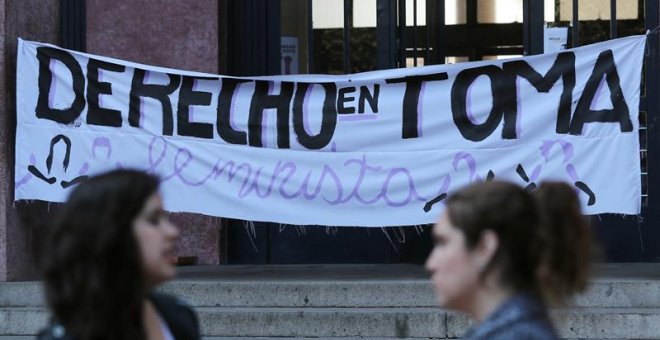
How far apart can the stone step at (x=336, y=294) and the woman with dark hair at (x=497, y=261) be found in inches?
240

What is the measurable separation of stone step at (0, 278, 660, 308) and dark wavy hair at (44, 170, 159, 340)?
20.7 ft

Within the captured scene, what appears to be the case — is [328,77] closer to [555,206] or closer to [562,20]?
[562,20]

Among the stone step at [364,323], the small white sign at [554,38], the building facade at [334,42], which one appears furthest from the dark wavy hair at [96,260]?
the small white sign at [554,38]

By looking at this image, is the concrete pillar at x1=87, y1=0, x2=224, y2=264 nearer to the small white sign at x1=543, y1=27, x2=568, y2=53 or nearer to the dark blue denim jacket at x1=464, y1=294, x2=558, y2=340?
the small white sign at x1=543, y1=27, x2=568, y2=53

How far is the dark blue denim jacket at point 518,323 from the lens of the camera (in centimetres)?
254

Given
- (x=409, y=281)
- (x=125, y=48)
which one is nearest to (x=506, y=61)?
(x=409, y=281)

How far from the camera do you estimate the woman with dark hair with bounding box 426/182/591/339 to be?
254cm

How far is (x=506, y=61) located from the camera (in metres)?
9.09

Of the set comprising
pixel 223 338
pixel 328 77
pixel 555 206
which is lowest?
pixel 223 338

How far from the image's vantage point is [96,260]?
2.51 meters

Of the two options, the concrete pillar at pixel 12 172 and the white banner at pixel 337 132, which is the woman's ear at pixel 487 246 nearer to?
the white banner at pixel 337 132

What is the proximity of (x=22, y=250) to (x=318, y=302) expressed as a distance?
7.55 feet

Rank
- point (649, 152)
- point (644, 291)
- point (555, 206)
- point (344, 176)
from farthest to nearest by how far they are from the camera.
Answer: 1. point (649, 152)
2. point (344, 176)
3. point (644, 291)
4. point (555, 206)

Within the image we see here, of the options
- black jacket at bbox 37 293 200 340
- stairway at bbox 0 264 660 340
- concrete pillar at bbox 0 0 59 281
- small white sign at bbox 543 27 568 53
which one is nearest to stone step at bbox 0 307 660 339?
stairway at bbox 0 264 660 340
